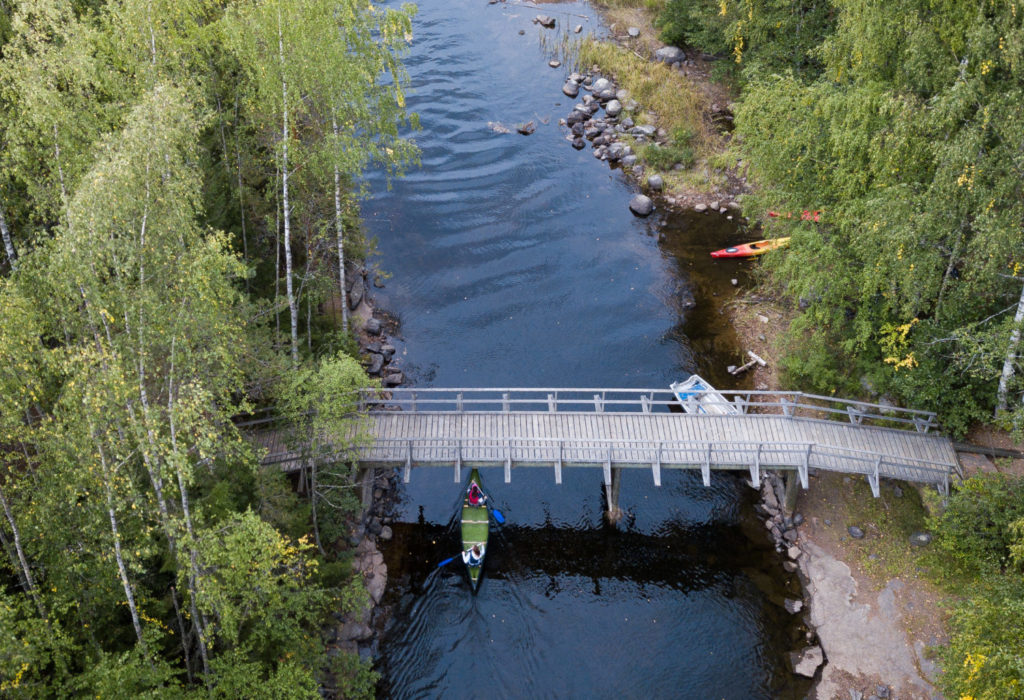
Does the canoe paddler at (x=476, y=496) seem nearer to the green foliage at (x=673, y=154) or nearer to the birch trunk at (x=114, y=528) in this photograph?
the birch trunk at (x=114, y=528)

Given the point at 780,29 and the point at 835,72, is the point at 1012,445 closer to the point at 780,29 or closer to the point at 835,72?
the point at 835,72

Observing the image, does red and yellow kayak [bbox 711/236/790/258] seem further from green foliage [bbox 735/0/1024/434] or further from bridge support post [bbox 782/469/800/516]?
bridge support post [bbox 782/469/800/516]

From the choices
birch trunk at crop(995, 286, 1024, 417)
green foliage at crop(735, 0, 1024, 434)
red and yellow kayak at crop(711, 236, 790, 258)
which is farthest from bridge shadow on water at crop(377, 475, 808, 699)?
red and yellow kayak at crop(711, 236, 790, 258)

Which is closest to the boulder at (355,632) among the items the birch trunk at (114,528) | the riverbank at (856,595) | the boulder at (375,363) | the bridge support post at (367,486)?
the bridge support post at (367,486)

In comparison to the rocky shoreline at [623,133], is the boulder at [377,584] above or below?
below

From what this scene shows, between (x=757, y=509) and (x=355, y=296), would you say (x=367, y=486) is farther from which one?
(x=757, y=509)

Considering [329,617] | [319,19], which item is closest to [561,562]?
[329,617]
